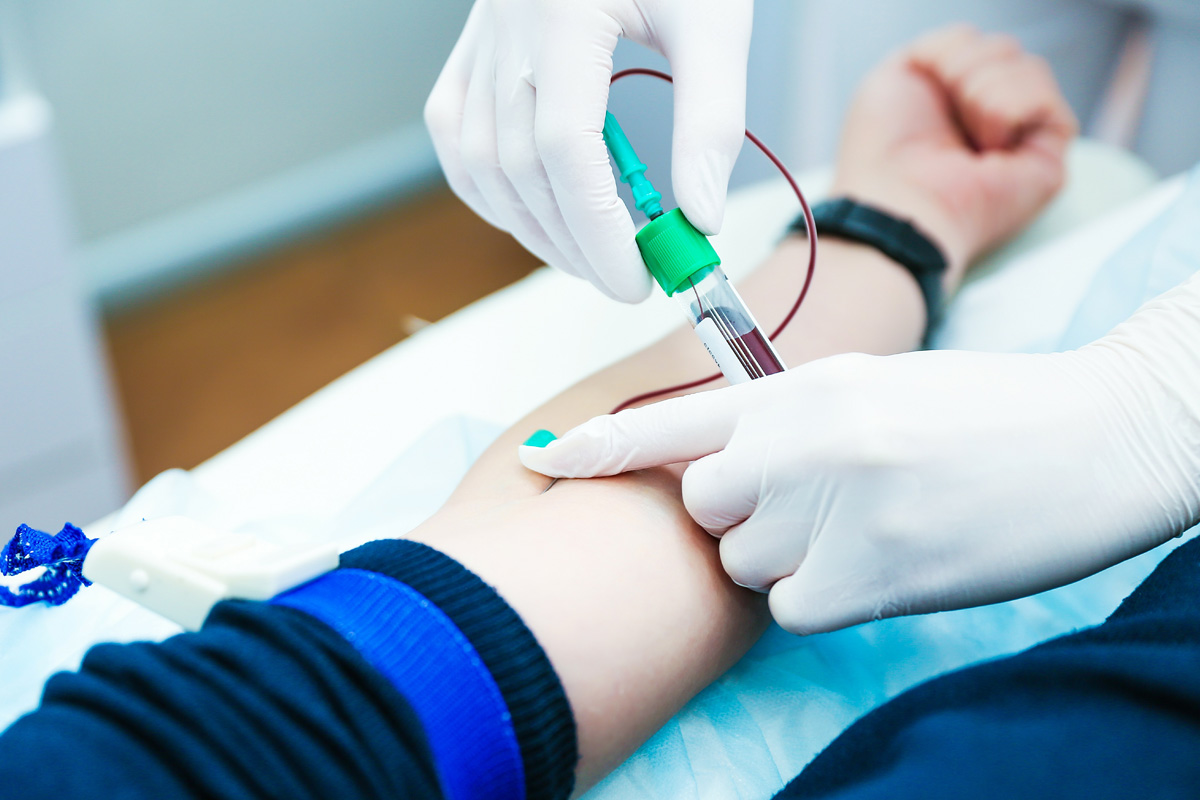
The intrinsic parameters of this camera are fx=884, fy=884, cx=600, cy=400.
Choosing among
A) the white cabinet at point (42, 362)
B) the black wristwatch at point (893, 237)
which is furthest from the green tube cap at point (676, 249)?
the white cabinet at point (42, 362)

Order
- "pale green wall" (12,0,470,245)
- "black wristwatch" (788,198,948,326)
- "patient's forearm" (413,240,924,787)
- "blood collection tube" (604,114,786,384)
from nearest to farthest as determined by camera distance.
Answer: "patient's forearm" (413,240,924,787)
"blood collection tube" (604,114,786,384)
"black wristwatch" (788,198,948,326)
"pale green wall" (12,0,470,245)

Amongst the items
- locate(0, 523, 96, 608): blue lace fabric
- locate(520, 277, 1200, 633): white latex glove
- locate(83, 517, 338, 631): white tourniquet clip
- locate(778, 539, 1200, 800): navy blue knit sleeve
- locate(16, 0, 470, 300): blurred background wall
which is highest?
locate(16, 0, 470, 300): blurred background wall

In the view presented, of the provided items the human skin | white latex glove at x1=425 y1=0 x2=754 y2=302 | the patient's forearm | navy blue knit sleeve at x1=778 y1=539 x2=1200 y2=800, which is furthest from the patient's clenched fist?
navy blue knit sleeve at x1=778 y1=539 x2=1200 y2=800

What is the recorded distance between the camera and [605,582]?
57cm

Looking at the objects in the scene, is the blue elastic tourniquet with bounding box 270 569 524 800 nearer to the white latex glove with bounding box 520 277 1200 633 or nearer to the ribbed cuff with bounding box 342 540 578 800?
the ribbed cuff with bounding box 342 540 578 800

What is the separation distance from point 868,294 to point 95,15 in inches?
65.6

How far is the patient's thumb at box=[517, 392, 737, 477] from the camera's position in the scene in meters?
0.61

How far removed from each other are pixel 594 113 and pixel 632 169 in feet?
0.17

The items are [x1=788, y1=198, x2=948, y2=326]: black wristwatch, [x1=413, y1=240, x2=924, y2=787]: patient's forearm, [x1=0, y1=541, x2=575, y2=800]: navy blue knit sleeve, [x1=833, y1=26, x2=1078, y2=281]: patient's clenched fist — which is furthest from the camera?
[x1=833, y1=26, x2=1078, y2=281]: patient's clenched fist

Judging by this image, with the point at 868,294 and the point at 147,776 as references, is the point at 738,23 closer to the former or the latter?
the point at 868,294

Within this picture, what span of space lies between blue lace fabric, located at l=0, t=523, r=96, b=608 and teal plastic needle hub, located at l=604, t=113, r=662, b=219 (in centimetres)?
46

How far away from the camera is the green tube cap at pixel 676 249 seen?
63 centimetres

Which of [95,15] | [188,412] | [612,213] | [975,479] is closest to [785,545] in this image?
[975,479]

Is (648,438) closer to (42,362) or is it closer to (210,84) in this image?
(42,362)
